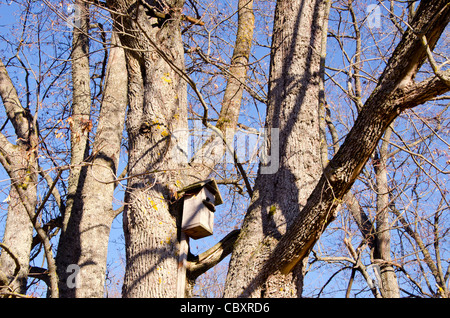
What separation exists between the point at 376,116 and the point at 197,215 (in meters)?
1.35

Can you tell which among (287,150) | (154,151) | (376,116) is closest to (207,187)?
(154,151)

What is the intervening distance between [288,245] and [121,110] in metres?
3.12

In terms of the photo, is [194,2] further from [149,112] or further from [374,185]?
[374,185]

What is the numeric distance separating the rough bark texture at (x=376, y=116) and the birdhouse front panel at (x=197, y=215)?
2.28 ft

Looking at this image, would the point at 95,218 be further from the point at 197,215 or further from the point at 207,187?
the point at 197,215

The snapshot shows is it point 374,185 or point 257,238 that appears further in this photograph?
point 374,185

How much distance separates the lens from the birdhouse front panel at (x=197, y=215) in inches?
111

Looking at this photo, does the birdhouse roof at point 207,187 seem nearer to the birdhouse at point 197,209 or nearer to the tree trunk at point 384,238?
the birdhouse at point 197,209

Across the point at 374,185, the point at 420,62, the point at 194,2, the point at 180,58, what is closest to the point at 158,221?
the point at 180,58

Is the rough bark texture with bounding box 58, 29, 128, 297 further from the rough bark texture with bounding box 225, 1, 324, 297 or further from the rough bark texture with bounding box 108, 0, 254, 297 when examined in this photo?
the rough bark texture with bounding box 225, 1, 324, 297

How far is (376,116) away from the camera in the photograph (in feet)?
6.77

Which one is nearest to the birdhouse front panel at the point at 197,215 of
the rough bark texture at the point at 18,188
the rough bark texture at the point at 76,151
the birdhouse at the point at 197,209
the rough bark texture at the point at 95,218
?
the birdhouse at the point at 197,209
